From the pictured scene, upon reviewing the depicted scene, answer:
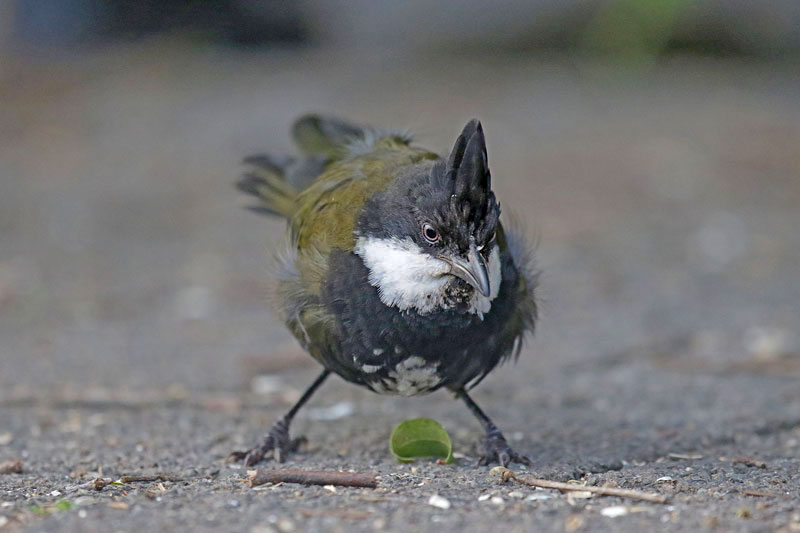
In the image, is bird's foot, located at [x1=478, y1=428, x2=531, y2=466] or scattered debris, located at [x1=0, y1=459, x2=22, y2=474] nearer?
scattered debris, located at [x1=0, y1=459, x2=22, y2=474]

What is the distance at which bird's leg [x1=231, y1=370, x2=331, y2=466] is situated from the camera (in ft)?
14.6

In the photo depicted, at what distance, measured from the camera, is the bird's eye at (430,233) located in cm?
379

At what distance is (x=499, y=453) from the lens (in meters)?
4.35

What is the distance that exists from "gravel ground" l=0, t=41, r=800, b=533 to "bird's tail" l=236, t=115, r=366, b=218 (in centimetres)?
102

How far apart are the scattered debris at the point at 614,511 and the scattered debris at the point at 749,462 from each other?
3.38ft

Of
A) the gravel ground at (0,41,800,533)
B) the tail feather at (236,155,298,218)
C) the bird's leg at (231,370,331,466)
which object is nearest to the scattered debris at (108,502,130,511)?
the gravel ground at (0,41,800,533)

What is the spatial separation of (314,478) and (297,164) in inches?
74.1

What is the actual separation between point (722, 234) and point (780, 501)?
5.04 meters

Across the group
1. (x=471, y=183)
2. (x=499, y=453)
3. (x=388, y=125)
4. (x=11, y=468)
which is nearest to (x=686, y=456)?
(x=499, y=453)

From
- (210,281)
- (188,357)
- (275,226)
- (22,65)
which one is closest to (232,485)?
(188,357)

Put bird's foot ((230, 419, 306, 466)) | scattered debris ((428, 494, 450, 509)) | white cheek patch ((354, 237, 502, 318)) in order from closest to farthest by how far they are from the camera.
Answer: scattered debris ((428, 494, 450, 509)) < white cheek patch ((354, 237, 502, 318)) < bird's foot ((230, 419, 306, 466))

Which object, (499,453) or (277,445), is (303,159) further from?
(499,453)

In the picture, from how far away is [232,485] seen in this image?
374 cm

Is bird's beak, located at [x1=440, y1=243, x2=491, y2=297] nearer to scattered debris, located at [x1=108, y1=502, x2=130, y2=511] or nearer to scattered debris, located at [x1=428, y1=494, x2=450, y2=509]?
scattered debris, located at [x1=428, y1=494, x2=450, y2=509]
